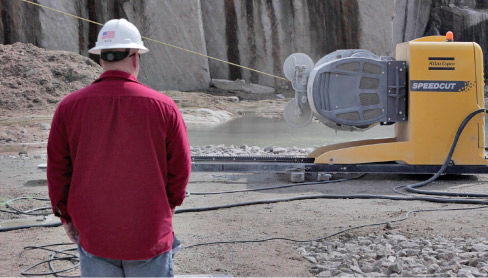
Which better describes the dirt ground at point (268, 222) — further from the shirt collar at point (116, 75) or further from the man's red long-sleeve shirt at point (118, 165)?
the shirt collar at point (116, 75)

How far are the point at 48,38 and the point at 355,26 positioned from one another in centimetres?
1081

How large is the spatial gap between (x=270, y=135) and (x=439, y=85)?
620 cm

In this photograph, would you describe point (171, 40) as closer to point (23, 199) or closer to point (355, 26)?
point (355, 26)

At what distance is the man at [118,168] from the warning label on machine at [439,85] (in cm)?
561

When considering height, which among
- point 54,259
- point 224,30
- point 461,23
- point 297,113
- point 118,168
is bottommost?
point 54,259

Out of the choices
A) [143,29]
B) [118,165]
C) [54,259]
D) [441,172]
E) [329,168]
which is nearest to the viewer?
[118,165]

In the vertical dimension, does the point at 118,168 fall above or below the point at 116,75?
below

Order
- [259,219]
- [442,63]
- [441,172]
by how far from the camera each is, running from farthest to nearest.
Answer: [442,63]
[441,172]
[259,219]

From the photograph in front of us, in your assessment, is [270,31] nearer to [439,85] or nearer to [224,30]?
[224,30]

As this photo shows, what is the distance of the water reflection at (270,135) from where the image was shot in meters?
12.7

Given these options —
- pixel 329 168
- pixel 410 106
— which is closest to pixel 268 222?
pixel 329 168

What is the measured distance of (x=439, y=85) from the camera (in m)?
8.01

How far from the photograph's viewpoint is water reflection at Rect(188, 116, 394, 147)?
1266 cm

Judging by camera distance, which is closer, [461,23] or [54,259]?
[54,259]
